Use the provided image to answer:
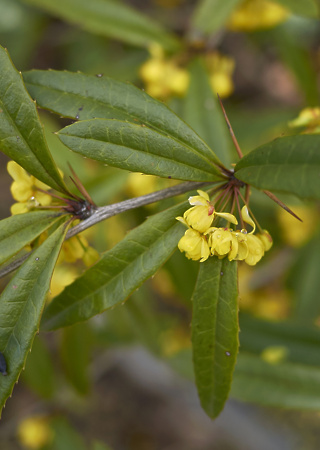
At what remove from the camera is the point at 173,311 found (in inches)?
115

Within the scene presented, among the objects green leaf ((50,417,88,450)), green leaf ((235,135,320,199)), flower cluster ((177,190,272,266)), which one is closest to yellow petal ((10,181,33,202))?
flower cluster ((177,190,272,266))

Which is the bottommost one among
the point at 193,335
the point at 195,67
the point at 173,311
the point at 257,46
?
the point at 193,335

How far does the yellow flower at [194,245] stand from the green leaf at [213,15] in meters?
Result: 1.15

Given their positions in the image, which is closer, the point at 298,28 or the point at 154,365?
the point at 154,365

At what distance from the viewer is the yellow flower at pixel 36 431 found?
207 centimetres

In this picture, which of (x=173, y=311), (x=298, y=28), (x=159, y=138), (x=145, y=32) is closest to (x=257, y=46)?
(x=298, y=28)

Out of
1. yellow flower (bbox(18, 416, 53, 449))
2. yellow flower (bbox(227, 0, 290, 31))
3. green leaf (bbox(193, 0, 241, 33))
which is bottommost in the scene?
yellow flower (bbox(18, 416, 53, 449))

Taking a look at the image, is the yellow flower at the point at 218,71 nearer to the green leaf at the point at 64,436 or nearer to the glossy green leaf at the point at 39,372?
the glossy green leaf at the point at 39,372

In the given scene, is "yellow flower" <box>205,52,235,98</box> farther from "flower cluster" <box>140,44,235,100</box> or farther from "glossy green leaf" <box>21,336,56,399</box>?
"glossy green leaf" <box>21,336,56,399</box>

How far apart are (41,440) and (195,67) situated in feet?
5.80

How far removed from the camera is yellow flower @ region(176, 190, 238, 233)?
2.60 feet

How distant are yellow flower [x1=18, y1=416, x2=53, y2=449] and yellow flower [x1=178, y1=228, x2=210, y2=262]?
1653 millimetres

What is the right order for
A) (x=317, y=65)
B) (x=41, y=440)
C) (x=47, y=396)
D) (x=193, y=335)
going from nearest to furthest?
(x=193, y=335) → (x=47, y=396) → (x=41, y=440) → (x=317, y=65)

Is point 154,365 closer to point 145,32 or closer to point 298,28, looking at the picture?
point 145,32
